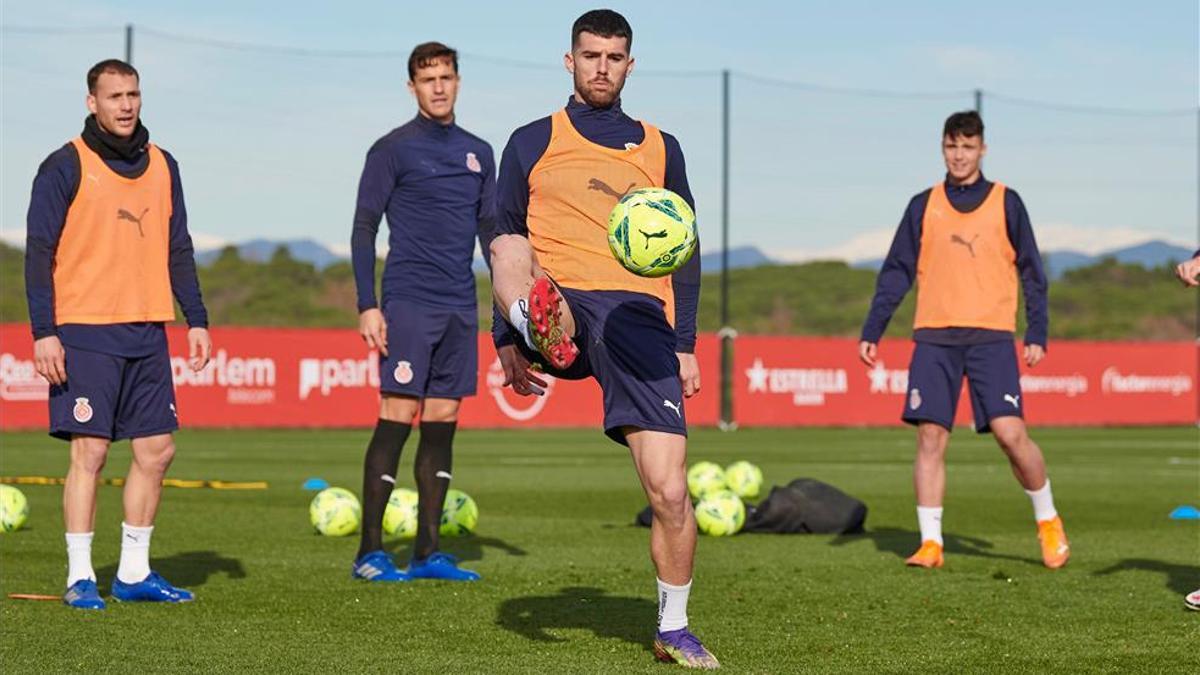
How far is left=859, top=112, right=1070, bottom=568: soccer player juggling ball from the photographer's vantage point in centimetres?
970

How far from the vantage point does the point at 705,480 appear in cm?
1347

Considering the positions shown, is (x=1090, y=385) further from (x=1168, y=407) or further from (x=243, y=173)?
(x=243, y=173)

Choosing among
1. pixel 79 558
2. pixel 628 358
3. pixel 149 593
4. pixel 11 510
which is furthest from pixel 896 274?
pixel 11 510

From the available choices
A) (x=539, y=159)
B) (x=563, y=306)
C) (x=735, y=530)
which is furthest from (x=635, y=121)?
(x=735, y=530)

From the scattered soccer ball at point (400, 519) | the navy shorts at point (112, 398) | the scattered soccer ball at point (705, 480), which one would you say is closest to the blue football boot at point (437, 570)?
the navy shorts at point (112, 398)

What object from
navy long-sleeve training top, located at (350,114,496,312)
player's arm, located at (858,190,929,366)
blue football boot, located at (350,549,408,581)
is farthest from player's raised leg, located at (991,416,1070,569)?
blue football boot, located at (350,549,408,581)

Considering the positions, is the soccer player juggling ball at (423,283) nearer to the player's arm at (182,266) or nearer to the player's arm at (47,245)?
the player's arm at (182,266)

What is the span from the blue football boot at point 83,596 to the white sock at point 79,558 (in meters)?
0.03

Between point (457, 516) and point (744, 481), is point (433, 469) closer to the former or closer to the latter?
point (457, 516)

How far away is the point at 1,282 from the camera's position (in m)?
33.2

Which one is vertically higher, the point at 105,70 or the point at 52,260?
the point at 105,70

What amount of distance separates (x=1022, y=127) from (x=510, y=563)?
104 feet

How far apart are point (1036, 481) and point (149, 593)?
480 cm

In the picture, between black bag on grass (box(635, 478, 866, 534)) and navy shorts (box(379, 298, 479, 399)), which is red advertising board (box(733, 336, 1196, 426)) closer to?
black bag on grass (box(635, 478, 866, 534))
